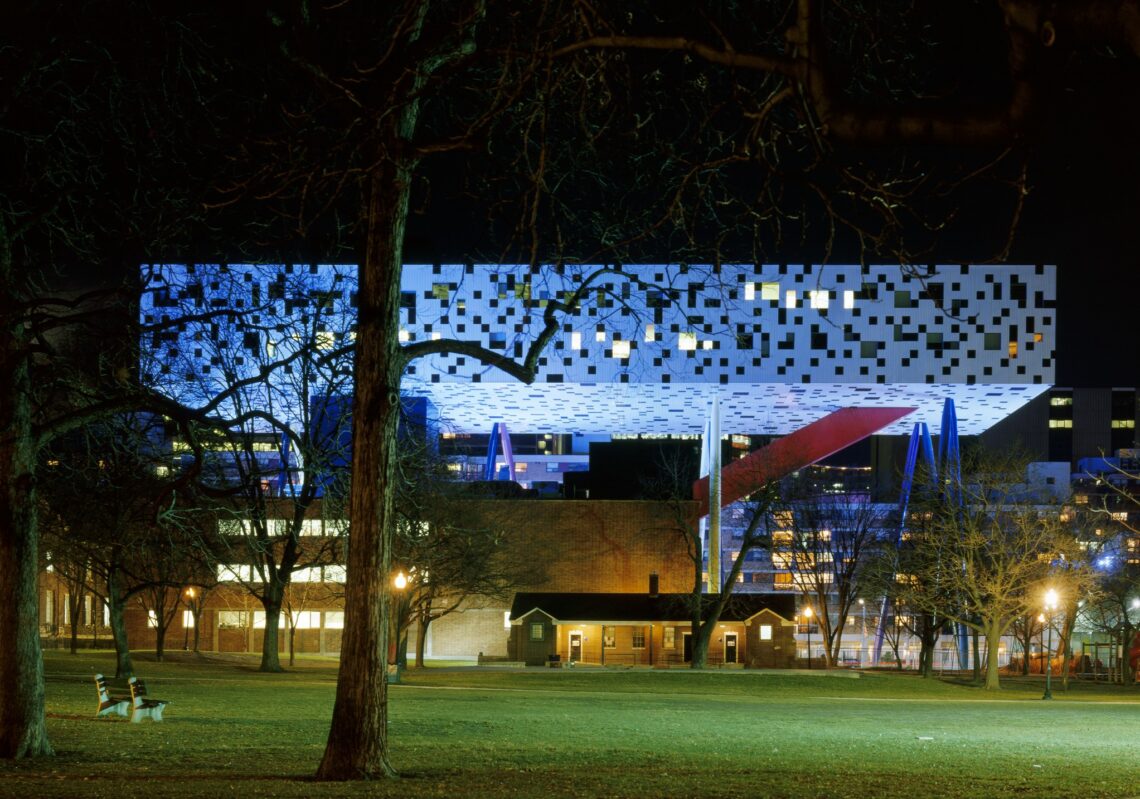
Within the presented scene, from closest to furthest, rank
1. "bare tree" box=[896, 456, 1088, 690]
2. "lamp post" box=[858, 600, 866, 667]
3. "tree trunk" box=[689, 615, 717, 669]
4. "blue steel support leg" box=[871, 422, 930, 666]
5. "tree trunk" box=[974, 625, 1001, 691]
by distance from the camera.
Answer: "bare tree" box=[896, 456, 1088, 690] → "tree trunk" box=[974, 625, 1001, 691] → "tree trunk" box=[689, 615, 717, 669] → "blue steel support leg" box=[871, 422, 930, 666] → "lamp post" box=[858, 600, 866, 667]

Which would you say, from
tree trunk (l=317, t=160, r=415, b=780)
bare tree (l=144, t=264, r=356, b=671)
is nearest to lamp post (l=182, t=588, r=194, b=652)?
bare tree (l=144, t=264, r=356, b=671)

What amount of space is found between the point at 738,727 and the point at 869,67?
59.0 ft

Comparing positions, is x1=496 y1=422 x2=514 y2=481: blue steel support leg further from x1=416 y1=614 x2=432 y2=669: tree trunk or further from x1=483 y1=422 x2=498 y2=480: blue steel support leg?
x1=416 y1=614 x2=432 y2=669: tree trunk

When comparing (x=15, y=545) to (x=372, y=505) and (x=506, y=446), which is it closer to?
(x=372, y=505)

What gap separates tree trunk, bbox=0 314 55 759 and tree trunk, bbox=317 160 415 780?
430 centimetres

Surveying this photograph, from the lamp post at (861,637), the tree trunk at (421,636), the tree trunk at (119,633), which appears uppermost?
the tree trunk at (119,633)

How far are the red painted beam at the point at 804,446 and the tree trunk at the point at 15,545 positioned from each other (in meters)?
54.3

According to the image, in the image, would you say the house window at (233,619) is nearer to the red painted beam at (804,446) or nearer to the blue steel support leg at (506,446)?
the blue steel support leg at (506,446)

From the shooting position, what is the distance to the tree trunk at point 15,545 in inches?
554

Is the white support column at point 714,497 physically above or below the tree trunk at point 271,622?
above

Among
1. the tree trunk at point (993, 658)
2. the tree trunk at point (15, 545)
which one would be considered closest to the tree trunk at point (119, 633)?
the tree trunk at point (15, 545)

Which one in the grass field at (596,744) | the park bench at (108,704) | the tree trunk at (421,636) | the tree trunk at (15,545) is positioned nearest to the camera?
the grass field at (596,744)

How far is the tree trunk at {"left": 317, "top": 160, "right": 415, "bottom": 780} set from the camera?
12.1m

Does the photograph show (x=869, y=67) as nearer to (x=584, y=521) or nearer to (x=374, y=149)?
(x=374, y=149)
